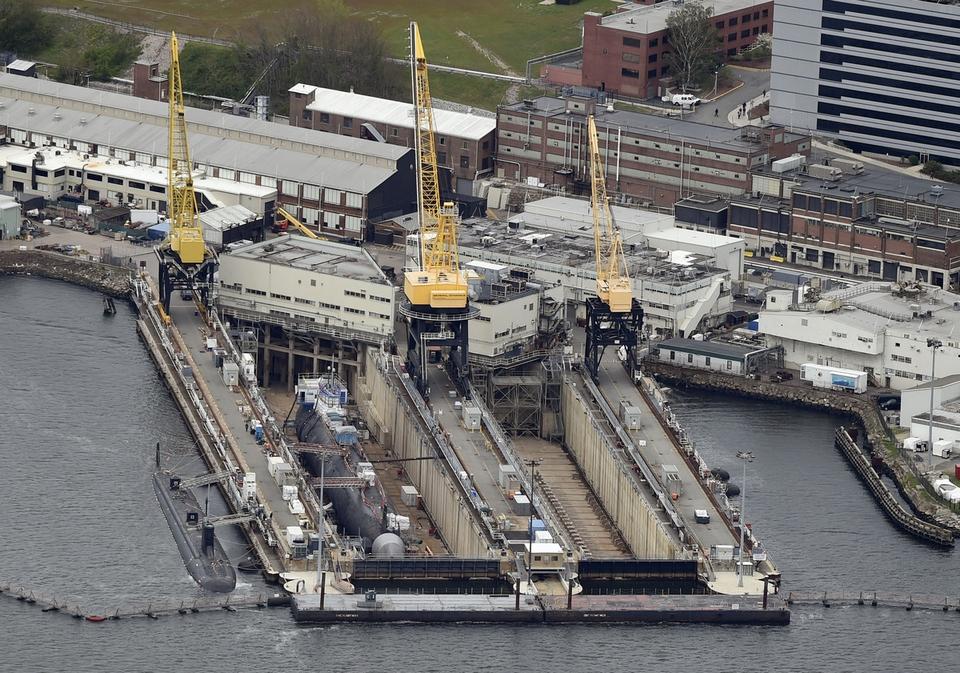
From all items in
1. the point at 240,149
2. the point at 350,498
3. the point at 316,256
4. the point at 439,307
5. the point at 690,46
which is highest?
the point at 439,307

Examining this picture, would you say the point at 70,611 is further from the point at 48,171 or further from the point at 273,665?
the point at 48,171

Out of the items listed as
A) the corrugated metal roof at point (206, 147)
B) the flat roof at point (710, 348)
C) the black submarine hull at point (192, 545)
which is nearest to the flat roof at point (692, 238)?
the flat roof at point (710, 348)

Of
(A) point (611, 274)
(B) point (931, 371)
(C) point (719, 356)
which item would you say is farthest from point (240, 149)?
(B) point (931, 371)

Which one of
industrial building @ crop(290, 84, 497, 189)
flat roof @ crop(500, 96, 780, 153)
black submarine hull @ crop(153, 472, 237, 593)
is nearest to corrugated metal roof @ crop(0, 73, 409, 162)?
industrial building @ crop(290, 84, 497, 189)

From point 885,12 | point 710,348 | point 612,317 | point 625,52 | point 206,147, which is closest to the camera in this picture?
point 612,317

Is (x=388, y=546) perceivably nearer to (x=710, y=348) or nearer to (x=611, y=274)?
(x=611, y=274)

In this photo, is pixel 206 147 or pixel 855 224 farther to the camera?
pixel 206 147

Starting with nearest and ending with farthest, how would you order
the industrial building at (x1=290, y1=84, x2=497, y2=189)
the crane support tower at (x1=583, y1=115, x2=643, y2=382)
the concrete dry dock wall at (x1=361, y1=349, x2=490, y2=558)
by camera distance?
the concrete dry dock wall at (x1=361, y1=349, x2=490, y2=558)
the crane support tower at (x1=583, y1=115, x2=643, y2=382)
the industrial building at (x1=290, y1=84, x2=497, y2=189)

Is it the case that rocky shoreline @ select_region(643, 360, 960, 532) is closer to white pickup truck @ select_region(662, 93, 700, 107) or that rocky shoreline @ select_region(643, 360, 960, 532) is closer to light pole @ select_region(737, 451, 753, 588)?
light pole @ select_region(737, 451, 753, 588)

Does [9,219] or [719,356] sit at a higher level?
[9,219]
